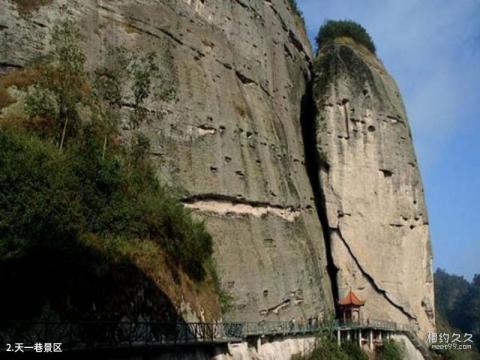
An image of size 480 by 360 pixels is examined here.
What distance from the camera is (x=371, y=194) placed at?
37125 millimetres

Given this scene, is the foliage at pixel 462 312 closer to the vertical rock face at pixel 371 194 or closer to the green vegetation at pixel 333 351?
the vertical rock face at pixel 371 194

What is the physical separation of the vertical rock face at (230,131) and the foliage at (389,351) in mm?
3659

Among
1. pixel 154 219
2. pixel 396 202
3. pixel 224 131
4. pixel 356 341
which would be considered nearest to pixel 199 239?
pixel 154 219

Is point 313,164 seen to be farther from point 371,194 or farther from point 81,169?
point 81,169

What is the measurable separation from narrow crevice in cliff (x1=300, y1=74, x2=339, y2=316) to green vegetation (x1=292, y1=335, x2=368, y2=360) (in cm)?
466

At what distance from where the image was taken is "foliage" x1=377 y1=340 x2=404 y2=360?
1259 inches

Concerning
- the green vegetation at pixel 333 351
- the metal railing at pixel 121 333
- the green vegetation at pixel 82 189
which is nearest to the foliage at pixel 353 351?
the green vegetation at pixel 333 351

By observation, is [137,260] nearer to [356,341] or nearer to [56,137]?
[56,137]

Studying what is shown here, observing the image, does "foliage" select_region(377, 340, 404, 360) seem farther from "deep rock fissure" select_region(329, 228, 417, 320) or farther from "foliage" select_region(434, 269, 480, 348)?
"foliage" select_region(434, 269, 480, 348)

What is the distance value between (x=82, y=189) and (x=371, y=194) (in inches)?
945

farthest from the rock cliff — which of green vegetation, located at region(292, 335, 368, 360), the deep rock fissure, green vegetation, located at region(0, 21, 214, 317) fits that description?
green vegetation, located at region(292, 335, 368, 360)

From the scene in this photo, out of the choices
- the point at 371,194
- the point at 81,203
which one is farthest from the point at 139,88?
the point at 371,194

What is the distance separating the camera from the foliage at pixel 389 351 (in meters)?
32.0

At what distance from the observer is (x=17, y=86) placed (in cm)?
1917
